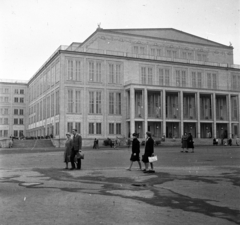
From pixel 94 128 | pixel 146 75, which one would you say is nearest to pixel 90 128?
pixel 94 128

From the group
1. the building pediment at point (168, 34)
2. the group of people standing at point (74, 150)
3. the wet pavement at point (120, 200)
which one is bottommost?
the wet pavement at point (120, 200)

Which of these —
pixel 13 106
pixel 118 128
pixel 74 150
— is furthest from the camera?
pixel 13 106

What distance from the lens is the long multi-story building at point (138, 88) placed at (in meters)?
54.3

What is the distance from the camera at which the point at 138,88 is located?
2156 inches

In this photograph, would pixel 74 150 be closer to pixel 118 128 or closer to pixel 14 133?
pixel 118 128

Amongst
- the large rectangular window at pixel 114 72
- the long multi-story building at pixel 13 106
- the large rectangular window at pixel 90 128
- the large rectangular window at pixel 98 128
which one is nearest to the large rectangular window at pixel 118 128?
Answer: the large rectangular window at pixel 98 128

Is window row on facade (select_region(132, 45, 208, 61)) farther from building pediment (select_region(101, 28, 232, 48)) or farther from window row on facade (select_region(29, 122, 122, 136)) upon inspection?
window row on facade (select_region(29, 122, 122, 136))

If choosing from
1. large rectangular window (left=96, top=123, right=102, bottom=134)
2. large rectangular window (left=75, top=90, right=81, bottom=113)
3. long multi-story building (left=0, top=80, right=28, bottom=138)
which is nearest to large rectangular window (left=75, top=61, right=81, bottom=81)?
large rectangular window (left=75, top=90, right=81, bottom=113)

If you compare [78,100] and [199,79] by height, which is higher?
[199,79]

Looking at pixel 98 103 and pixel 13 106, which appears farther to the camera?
pixel 13 106

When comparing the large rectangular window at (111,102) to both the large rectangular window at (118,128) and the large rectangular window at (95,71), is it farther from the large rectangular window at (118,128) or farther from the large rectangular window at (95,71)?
the large rectangular window at (95,71)

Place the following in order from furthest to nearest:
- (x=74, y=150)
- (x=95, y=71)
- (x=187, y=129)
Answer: (x=187, y=129) → (x=95, y=71) → (x=74, y=150)

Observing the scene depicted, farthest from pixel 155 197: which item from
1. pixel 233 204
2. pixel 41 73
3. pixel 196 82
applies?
pixel 41 73

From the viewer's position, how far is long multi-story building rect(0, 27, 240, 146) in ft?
178
